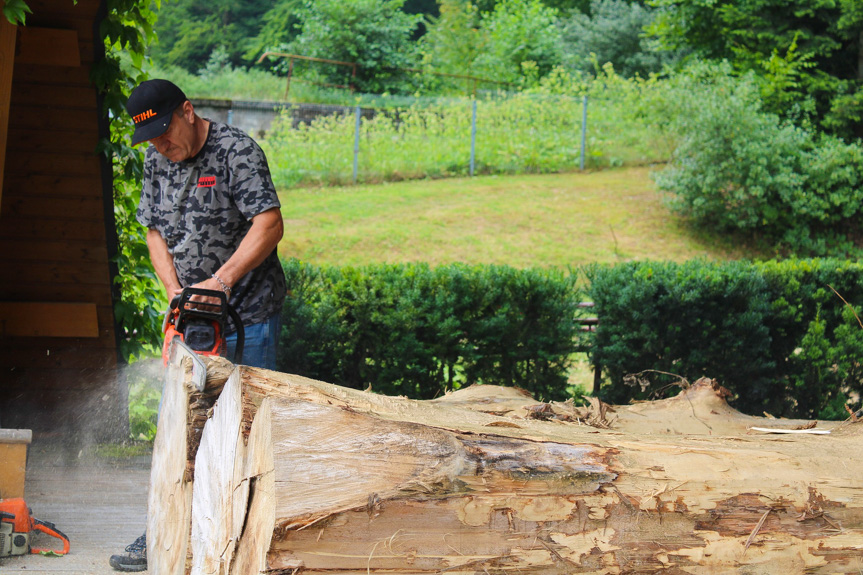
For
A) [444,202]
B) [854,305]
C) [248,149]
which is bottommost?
[444,202]

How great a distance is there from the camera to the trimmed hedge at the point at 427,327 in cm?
475

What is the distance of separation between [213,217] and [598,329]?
2859 mm

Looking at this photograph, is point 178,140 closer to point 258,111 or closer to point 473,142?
point 473,142

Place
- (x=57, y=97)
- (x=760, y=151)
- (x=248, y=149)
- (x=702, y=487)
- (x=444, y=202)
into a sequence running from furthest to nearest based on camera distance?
(x=444, y=202), (x=760, y=151), (x=57, y=97), (x=248, y=149), (x=702, y=487)

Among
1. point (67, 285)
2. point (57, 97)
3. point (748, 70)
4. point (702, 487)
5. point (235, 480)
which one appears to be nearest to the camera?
point (235, 480)

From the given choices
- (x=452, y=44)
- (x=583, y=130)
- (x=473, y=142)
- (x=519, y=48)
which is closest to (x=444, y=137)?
(x=473, y=142)

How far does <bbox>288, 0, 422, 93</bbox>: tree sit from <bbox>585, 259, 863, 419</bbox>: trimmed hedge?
55.4ft

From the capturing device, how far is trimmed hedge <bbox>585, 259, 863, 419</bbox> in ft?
16.7

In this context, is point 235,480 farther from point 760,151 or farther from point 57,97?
point 760,151

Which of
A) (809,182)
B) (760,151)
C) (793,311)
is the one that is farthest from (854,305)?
(809,182)

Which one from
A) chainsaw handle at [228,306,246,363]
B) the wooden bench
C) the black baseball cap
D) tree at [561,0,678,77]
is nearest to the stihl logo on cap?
the black baseball cap

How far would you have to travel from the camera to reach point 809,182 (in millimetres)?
13258

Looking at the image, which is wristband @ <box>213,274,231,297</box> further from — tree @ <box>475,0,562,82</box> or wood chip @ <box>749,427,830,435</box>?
tree @ <box>475,0,562,82</box>

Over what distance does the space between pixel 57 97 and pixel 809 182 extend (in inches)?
487
